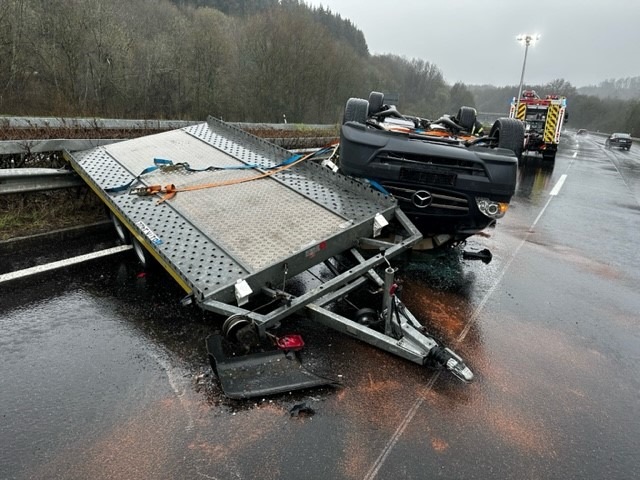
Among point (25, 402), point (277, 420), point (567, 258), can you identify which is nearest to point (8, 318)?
point (25, 402)

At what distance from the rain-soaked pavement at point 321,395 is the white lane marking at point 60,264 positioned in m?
0.15

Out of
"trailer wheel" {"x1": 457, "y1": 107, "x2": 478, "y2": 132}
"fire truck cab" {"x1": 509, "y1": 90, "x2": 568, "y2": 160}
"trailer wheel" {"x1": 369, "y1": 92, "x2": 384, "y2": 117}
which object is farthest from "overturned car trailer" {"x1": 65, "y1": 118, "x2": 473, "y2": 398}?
"fire truck cab" {"x1": 509, "y1": 90, "x2": 568, "y2": 160}

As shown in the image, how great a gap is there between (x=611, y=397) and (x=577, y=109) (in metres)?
105

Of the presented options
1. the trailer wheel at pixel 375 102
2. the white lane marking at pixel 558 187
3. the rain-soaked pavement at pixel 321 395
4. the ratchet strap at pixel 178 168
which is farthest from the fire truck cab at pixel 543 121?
the ratchet strap at pixel 178 168

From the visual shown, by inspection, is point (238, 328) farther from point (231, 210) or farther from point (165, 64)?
point (165, 64)

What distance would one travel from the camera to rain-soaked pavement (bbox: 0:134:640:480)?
7.17 ft

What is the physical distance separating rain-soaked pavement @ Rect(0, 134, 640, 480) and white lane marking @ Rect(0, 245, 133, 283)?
146 millimetres

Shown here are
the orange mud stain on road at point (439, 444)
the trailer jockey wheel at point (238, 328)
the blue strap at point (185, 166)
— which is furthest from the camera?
the blue strap at point (185, 166)

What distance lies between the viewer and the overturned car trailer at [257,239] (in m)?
2.81

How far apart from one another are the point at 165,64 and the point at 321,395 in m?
26.4

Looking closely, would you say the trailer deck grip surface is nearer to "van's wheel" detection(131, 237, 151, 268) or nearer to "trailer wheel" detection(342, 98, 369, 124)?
"van's wheel" detection(131, 237, 151, 268)

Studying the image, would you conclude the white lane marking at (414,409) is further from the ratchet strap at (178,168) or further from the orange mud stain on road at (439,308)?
the ratchet strap at (178,168)

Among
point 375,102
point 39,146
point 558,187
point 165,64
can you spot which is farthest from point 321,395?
point 165,64

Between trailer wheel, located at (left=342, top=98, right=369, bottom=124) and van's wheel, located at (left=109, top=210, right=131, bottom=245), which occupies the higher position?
trailer wheel, located at (left=342, top=98, right=369, bottom=124)
